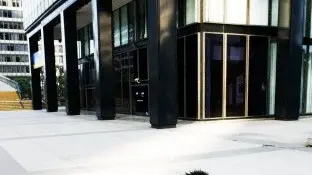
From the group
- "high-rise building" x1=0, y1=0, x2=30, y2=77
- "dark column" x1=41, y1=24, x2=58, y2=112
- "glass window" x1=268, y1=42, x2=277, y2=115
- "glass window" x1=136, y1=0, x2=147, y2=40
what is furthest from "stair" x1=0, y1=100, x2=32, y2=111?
"high-rise building" x1=0, y1=0, x2=30, y2=77

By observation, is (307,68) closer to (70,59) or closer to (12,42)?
(70,59)

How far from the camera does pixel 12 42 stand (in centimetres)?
9562

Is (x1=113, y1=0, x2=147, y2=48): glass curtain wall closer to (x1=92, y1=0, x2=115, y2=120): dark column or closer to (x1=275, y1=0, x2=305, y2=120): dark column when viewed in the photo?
(x1=92, y1=0, x2=115, y2=120): dark column

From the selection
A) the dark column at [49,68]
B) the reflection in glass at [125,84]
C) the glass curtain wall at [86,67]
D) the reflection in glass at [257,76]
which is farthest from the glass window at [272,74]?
the dark column at [49,68]

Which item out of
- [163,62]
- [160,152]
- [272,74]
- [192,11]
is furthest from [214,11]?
[160,152]

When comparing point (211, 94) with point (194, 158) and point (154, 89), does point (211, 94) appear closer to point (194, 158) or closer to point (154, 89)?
point (154, 89)

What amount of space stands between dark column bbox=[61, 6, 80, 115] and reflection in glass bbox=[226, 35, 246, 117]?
966cm

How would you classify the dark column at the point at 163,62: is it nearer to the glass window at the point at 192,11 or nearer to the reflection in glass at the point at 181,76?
the glass window at the point at 192,11

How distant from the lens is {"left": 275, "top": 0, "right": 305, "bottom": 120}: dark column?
Result: 1295 centimetres

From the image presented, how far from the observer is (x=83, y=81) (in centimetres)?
2456

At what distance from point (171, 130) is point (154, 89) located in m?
1.51

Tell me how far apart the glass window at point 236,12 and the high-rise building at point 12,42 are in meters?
91.1

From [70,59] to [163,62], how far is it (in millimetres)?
9911

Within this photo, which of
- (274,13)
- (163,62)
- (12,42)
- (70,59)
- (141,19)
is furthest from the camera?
(12,42)
